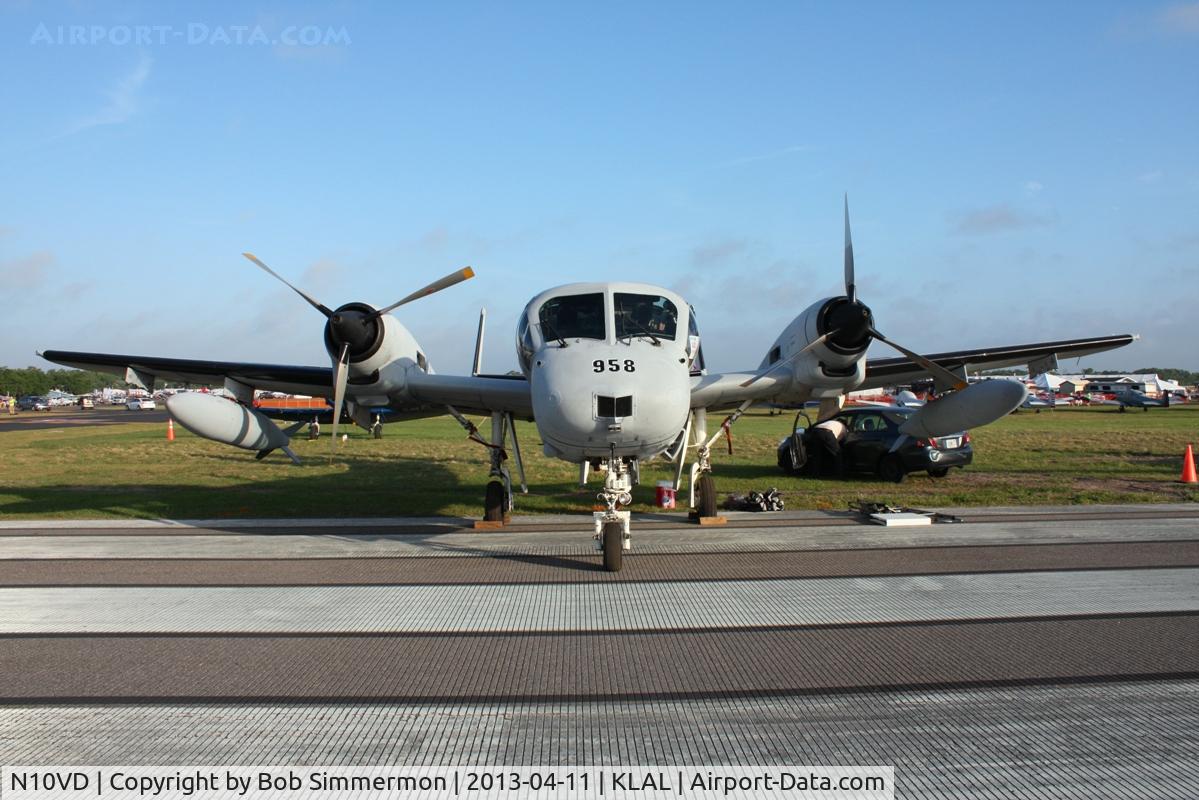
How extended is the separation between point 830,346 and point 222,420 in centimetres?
858

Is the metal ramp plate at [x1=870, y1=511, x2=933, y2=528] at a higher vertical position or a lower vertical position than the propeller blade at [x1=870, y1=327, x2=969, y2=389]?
lower

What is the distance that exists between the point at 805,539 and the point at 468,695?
633 centimetres

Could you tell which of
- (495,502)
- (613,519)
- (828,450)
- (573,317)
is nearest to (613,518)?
(613,519)

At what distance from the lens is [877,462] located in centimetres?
1748

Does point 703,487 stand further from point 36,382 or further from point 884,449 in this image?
point 36,382

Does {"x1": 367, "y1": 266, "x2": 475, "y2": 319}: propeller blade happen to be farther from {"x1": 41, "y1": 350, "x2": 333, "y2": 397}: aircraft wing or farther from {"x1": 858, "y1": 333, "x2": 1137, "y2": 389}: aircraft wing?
{"x1": 858, "y1": 333, "x2": 1137, "y2": 389}: aircraft wing

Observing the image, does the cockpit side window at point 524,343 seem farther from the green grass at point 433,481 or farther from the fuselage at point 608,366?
the green grass at point 433,481

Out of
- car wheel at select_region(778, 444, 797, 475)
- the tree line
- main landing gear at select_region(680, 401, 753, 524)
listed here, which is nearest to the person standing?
car wheel at select_region(778, 444, 797, 475)

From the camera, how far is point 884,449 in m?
17.4

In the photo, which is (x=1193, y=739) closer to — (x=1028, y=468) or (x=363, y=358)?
(x=363, y=358)

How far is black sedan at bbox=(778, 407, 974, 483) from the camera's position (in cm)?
1700

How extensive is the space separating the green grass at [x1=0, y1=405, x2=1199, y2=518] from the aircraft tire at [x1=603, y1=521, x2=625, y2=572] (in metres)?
5.16

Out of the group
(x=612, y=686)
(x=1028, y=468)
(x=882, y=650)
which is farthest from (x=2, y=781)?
(x=1028, y=468)
